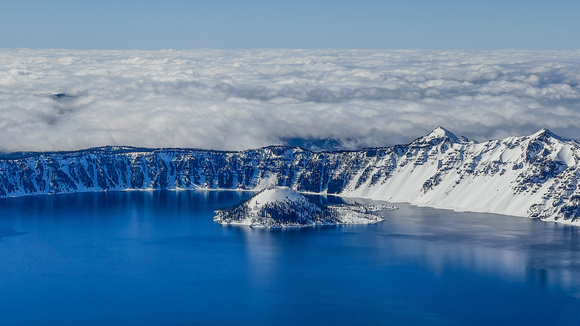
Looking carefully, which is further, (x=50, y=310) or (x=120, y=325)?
(x=50, y=310)

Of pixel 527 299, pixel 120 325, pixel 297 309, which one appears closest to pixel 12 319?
pixel 120 325

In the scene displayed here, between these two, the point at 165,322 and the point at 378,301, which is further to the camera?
the point at 378,301

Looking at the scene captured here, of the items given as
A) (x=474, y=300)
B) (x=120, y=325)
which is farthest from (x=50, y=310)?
(x=474, y=300)

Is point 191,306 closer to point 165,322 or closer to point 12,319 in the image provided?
point 165,322

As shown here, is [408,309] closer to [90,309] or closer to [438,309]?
[438,309]

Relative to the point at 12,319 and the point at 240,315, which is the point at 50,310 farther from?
the point at 240,315

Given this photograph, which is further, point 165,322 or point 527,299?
point 527,299

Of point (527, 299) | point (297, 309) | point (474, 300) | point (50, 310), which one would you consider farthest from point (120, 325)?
point (527, 299)
